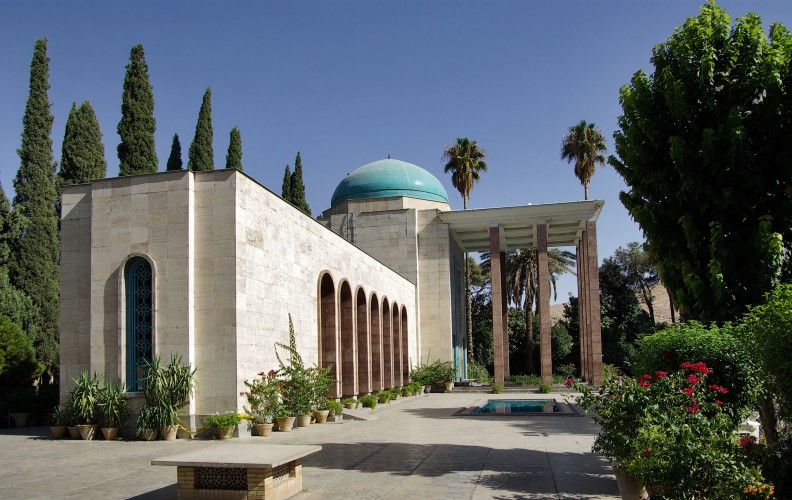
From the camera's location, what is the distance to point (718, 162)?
33.7ft

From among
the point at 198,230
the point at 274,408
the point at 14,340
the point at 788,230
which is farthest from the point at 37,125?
the point at 788,230

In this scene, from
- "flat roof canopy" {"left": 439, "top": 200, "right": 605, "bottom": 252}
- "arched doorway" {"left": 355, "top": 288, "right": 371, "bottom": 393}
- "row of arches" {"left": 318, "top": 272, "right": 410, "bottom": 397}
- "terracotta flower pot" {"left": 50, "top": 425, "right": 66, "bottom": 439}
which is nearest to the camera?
"terracotta flower pot" {"left": 50, "top": 425, "right": 66, "bottom": 439}

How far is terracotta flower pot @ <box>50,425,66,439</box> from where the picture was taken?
1488cm

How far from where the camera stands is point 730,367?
9258mm

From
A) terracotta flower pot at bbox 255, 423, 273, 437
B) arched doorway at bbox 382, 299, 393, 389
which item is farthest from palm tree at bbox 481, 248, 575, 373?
terracotta flower pot at bbox 255, 423, 273, 437

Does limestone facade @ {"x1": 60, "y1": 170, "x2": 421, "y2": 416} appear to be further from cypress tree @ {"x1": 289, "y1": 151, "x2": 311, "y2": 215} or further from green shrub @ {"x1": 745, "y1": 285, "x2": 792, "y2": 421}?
cypress tree @ {"x1": 289, "y1": 151, "x2": 311, "y2": 215}

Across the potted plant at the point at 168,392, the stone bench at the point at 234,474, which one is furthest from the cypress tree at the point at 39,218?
the stone bench at the point at 234,474

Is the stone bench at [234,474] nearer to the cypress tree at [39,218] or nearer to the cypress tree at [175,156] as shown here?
the cypress tree at [39,218]

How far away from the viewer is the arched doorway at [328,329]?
69.6ft

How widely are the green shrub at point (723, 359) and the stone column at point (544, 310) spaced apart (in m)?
23.6

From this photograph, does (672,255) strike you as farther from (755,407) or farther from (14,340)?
(14,340)

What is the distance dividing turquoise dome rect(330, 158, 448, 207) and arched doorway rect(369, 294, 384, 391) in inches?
441

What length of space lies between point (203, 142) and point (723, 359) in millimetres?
26550

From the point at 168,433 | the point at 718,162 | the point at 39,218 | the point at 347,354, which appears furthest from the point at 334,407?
the point at 39,218
